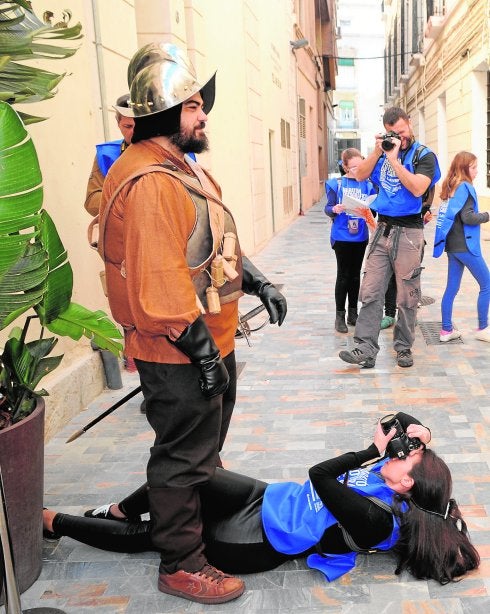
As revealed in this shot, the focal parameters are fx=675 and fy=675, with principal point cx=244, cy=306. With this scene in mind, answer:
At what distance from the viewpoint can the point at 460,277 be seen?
5727 mm

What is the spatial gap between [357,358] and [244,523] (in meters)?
2.70

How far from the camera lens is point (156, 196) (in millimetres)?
2152

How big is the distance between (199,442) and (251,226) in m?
10.0

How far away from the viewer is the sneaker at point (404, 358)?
5.18m

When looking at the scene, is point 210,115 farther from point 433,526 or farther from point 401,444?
point 433,526

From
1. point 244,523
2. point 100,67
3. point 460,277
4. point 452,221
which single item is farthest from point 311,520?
point 100,67

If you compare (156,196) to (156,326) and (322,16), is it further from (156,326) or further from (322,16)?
(322,16)

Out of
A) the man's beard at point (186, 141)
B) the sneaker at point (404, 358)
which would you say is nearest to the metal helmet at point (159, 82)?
the man's beard at point (186, 141)

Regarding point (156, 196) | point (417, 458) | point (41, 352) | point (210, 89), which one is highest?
point (210, 89)

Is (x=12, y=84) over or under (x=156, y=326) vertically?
over

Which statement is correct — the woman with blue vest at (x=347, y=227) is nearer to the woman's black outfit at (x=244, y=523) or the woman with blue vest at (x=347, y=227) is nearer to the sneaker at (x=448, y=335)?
the sneaker at (x=448, y=335)

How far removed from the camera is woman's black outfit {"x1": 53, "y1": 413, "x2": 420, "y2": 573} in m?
2.43

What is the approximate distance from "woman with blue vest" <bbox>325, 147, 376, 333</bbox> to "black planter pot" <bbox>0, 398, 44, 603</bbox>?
3.98 m

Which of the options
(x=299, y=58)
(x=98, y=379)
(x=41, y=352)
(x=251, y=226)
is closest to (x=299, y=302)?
(x=98, y=379)
